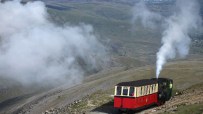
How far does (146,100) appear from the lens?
63406 millimetres

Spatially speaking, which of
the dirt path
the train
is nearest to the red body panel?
the train

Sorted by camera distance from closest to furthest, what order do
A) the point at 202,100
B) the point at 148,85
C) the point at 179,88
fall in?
the point at 202,100
the point at 148,85
the point at 179,88

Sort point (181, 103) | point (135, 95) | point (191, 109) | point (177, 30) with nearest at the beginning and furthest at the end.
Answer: point (191, 109) < point (135, 95) < point (181, 103) < point (177, 30)

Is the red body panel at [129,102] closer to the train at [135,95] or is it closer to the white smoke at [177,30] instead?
the train at [135,95]

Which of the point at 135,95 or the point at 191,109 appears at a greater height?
the point at 135,95

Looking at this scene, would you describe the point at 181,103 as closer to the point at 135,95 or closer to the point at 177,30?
the point at 135,95

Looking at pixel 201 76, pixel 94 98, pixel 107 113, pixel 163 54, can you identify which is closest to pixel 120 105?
pixel 107 113

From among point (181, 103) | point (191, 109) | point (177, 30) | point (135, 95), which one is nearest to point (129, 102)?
point (135, 95)

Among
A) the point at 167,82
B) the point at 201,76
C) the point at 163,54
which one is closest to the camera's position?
the point at 167,82

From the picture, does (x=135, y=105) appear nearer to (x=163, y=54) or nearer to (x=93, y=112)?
(x=93, y=112)

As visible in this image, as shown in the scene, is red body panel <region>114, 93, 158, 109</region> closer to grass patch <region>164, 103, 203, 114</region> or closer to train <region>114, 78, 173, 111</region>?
train <region>114, 78, 173, 111</region>

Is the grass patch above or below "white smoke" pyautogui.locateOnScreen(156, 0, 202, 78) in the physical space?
below

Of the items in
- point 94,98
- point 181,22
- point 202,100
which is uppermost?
point 181,22

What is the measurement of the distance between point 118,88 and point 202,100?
12012 millimetres
